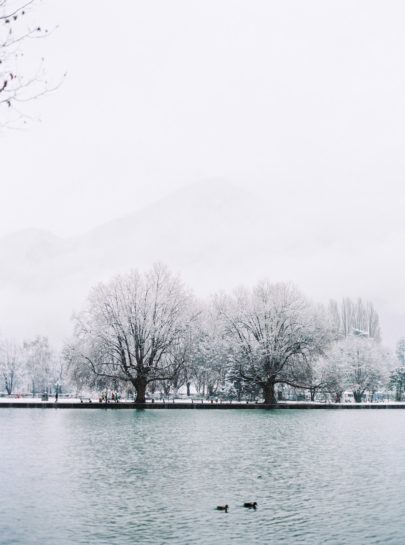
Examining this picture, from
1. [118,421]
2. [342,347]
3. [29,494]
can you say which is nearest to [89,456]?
[29,494]

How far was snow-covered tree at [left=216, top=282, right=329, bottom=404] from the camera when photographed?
252 ft

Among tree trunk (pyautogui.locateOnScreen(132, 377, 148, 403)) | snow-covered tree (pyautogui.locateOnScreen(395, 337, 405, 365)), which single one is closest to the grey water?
tree trunk (pyautogui.locateOnScreen(132, 377, 148, 403))

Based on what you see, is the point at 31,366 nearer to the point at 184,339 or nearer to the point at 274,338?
the point at 184,339

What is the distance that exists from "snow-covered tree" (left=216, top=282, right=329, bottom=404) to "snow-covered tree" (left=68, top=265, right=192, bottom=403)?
7.03 metres

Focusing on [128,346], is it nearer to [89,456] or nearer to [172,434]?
[172,434]

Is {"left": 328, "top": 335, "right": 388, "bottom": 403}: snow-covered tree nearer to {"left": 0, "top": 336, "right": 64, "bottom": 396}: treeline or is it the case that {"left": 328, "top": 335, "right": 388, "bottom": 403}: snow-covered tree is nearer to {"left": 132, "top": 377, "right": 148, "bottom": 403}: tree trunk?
{"left": 132, "top": 377, "right": 148, "bottom": 403}: tree trunk

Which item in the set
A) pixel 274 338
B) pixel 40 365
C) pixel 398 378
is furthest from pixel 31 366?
pixel 274 338

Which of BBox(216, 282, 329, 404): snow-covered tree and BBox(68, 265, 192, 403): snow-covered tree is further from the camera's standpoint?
BBox(216, 282, 329, 404): snow-covered tree

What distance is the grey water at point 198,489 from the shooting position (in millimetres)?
15758

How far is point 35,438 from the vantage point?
3734cm

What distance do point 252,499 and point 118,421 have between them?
33816 millimetres

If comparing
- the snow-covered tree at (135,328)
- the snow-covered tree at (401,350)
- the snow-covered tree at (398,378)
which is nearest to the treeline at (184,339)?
the snow-covered tree at (135,328)

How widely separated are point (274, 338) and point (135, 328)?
53.1 feet

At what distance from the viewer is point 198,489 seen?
2120cm
